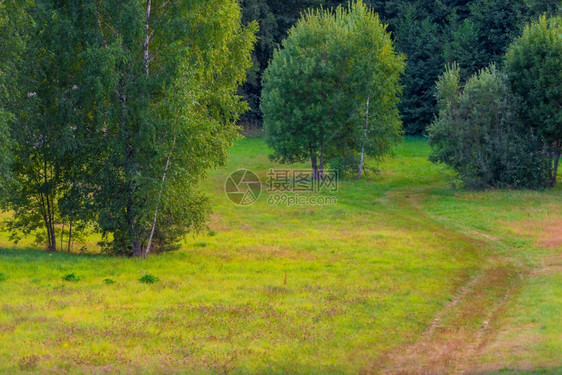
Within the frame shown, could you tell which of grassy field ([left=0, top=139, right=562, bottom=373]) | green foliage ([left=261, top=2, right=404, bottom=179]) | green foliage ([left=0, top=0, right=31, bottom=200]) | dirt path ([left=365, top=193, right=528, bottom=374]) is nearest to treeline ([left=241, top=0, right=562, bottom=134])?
green foliage ([left=261, top=2, right=404, bottom=179])

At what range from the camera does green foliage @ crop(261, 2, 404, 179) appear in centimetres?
5275

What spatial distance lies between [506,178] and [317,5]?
192 ft

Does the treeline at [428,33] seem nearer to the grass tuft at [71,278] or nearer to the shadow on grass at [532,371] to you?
the grass tuft at [71,278]

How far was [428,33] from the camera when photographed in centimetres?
8538

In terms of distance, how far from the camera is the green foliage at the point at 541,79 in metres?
46.8

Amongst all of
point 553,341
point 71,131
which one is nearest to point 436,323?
point 553,341

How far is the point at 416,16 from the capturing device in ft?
299

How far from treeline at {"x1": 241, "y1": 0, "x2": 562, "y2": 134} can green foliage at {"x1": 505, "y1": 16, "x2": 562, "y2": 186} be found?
23835 mm

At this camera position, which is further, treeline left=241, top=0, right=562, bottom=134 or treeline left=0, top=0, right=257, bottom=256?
treeline left=241, top=0, right=562, bottom=134

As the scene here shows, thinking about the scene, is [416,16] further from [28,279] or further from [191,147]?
[28,279]

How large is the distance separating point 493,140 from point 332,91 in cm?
1428

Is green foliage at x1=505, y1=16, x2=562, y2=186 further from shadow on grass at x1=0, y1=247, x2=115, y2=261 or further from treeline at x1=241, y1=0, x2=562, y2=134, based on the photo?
shadow on grass at x1=0, y1=247, x2=115, y2=261

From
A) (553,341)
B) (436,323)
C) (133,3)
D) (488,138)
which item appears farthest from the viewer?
(488,138)

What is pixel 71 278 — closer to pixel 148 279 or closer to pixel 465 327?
pixel 148 279
